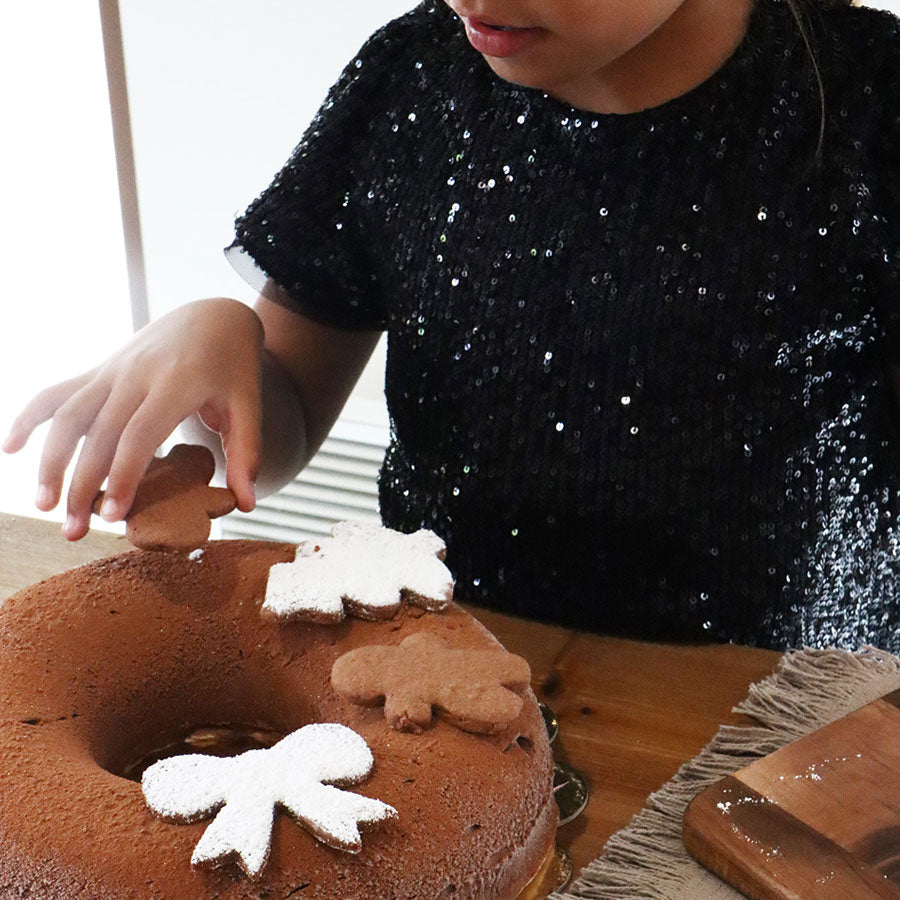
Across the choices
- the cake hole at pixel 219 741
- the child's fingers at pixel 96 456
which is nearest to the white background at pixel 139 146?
the child's fingers at pixel 96 456

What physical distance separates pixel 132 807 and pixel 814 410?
1.98 feet

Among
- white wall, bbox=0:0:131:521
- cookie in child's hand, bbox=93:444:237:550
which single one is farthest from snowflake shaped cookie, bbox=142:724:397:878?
white wall, bbox=0:0:131:521

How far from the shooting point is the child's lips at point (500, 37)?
0.73 metres

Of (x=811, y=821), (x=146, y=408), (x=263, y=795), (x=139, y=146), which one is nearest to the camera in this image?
Answer: (x=263, y=795)

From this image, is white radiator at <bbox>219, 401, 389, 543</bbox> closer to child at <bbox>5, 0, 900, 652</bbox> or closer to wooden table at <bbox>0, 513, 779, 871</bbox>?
child at <bbox>5, 0, 900, 652</bbox>

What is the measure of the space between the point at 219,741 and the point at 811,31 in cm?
66

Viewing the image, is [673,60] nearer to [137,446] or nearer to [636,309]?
[636,309]

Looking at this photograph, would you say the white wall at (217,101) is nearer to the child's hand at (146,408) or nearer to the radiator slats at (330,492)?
the radiator slats at (330,492)

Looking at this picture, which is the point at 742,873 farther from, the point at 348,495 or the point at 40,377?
the point at 40,377

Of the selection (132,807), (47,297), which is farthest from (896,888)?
(47,297)

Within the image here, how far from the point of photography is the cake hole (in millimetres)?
670

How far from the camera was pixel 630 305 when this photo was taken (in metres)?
0.89

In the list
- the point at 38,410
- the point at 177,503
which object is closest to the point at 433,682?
the point at 177,503

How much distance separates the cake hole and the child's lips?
0.43m
